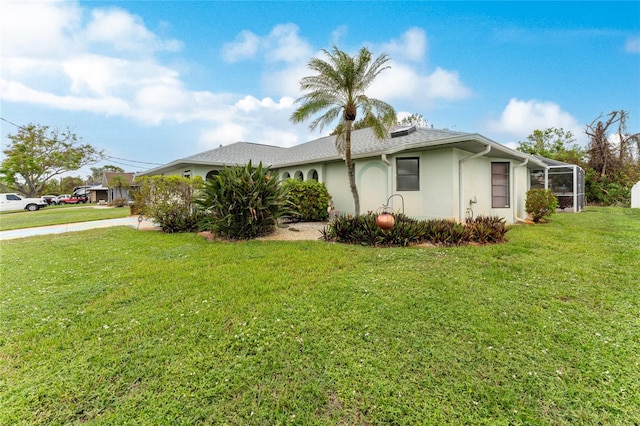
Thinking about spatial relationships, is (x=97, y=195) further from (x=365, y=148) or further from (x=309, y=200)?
(x=365, y=148)

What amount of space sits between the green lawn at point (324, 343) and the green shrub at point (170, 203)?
172 inches

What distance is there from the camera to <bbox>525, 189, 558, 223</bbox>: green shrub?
11.5 meters

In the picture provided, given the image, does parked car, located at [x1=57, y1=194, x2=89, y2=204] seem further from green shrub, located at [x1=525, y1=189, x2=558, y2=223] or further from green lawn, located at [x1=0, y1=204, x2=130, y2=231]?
green shrub, located at [x1=525, y1=189, x2=558, y2=223]

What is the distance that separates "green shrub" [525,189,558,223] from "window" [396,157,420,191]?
553 cm

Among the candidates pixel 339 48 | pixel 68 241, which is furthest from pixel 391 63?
pixel 68 241

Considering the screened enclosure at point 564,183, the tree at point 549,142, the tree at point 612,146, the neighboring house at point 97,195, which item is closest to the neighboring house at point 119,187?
the neighboring house at point 97,195

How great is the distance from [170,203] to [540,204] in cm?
1455

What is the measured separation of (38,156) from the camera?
3212cm

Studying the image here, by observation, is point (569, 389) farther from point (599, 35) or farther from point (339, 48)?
point (599, 35)

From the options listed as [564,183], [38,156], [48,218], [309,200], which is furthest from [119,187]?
[564,183]

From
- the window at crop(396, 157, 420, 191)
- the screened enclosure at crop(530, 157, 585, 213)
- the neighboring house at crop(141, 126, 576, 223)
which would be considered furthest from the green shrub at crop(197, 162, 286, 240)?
the screened enclosure at crop(530, 157, 585, 213)

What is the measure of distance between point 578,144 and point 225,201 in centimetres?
3392

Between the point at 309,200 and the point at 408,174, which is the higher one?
the point at 408,174

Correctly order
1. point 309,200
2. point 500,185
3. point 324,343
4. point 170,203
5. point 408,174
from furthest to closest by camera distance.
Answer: point 309,200 < point 500,185 < point 408,174 < point 170,203 < point 324,343
